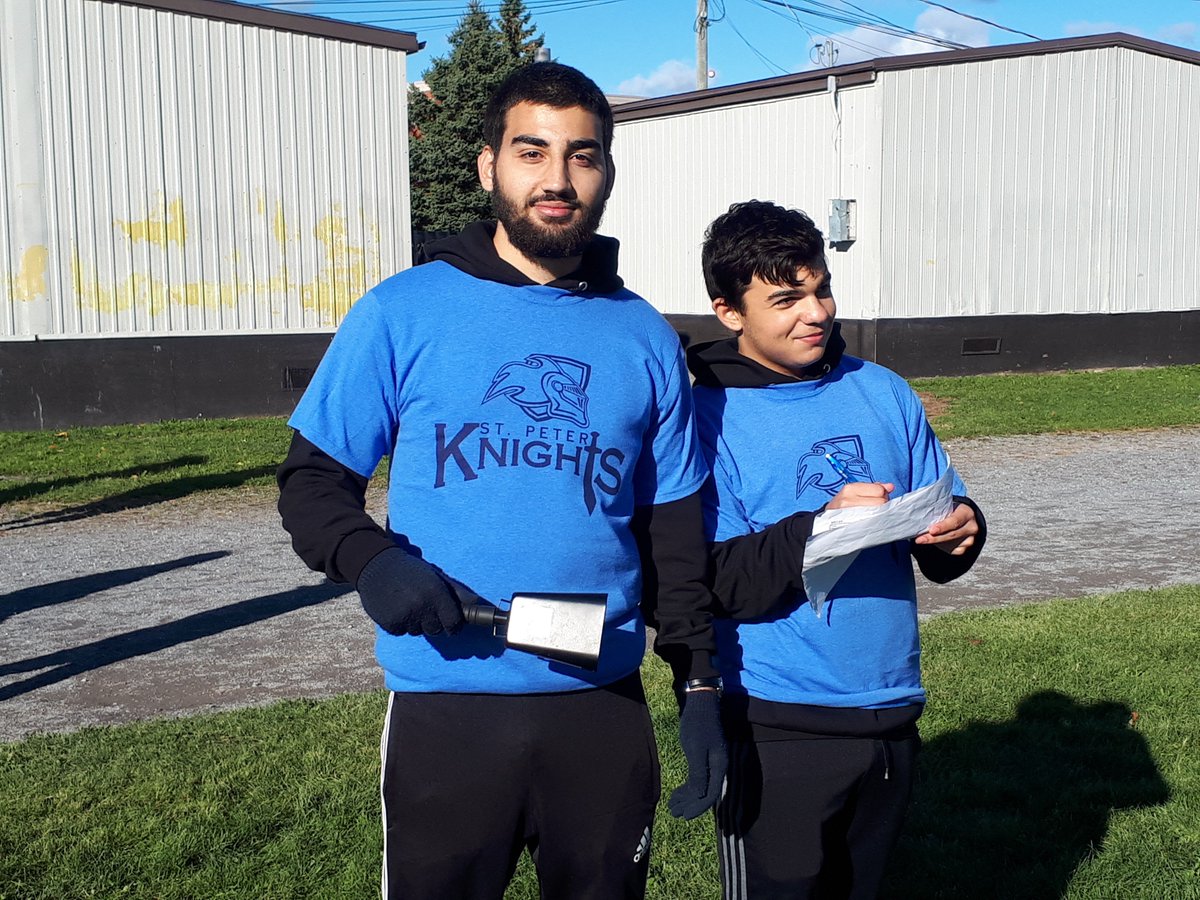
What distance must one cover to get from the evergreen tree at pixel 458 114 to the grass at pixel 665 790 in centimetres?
3644

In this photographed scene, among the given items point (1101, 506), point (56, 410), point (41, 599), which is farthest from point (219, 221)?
point (1101, 506)

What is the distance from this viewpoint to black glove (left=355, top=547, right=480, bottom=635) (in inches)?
86.8

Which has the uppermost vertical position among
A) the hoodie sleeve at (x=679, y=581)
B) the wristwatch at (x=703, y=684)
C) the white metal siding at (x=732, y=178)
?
the white metal siding at (x=732, y=178)

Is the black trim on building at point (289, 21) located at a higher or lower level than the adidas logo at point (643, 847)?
higher

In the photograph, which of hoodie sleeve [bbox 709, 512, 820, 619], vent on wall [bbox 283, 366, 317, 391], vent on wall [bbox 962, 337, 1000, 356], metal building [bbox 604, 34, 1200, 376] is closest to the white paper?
hoodie sleeve [bbox 709, 512, 820, 619]

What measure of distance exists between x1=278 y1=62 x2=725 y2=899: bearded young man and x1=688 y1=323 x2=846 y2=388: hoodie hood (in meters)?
0.35

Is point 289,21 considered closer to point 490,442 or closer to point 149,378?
point 149,378

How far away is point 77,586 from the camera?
26.5ft

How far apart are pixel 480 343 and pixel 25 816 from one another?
2.88 metres

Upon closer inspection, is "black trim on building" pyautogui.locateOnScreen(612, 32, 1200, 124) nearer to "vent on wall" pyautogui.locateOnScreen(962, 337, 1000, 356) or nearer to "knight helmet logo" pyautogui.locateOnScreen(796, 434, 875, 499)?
"vent on wall" pyautogui.locateOnScreen(962, 337, 1000, 356)

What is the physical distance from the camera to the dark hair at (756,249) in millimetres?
2846

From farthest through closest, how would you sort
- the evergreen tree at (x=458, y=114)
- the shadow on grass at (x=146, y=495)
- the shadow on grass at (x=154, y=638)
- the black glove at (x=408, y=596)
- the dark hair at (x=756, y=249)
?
the evergreen tree at (x=458, y=114)
the shadow on grass at (x=146, y=495)
the shadow on grass at (x=154, y=638)
the dark hair at (x=756, y=249)
the black glove at (x=408, y=596)

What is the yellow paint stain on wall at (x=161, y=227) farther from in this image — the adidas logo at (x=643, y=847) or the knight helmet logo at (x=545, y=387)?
the adidas logo at (x=643, y=847)

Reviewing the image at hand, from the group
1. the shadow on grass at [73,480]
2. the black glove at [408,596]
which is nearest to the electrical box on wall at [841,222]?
the shadow on grass at [73,480]
